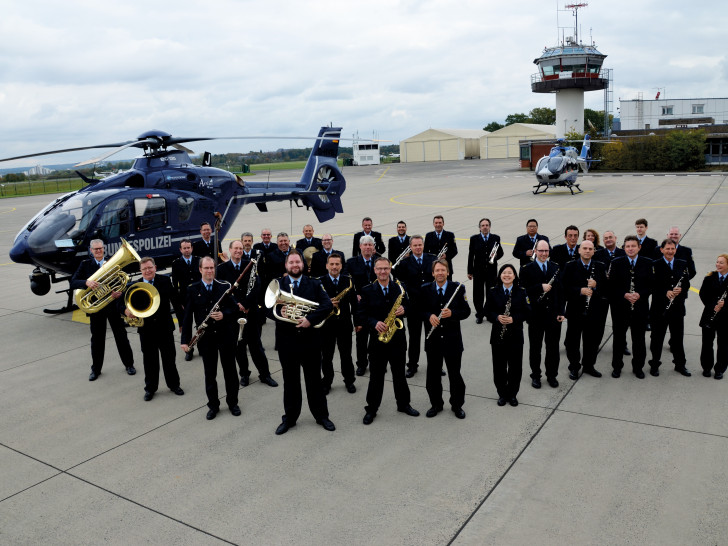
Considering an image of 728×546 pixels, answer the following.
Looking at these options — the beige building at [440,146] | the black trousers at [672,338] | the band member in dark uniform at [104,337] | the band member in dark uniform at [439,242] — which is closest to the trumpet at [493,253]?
the band member in dark uniform at [439,242]

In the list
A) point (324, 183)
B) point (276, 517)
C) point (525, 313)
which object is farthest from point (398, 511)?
point (324, 183)

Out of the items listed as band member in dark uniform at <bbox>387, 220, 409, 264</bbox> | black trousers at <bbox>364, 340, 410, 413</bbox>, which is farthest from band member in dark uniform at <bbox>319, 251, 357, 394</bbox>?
band member in dark uniform at <bbox>387, 220, 409, 264</bbox>

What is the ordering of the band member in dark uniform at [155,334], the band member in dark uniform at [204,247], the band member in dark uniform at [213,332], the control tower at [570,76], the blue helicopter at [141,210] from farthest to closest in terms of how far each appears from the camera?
the control tower at [570,76] < the blue helicopter at [141,210] < the band member in dark uniform at [204,247] < the band member in dark uniform at [155,334] < the band member in dark uniform at [213,332]

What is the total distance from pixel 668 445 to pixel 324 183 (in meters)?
14.1

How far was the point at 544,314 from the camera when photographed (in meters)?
7.79

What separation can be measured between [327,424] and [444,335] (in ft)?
5.89

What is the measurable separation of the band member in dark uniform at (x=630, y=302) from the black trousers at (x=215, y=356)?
537 centimetres

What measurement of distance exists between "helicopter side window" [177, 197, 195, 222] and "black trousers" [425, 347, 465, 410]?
867 cm

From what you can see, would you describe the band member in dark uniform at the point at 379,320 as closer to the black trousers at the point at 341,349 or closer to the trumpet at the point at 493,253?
the black trousers at the point at 341,349

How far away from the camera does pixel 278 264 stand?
1027cm

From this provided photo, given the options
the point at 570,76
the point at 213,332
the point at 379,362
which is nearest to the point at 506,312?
the point at 379,362

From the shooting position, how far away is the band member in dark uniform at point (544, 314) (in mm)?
7777

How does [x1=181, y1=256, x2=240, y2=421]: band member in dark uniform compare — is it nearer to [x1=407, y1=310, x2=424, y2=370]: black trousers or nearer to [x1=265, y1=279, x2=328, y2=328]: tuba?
[x1=265, y1=279, x2=328, y2=328]: tuba

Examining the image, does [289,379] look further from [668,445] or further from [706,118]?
[706,118]
